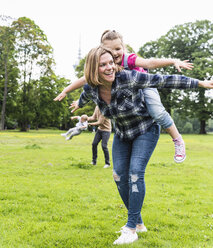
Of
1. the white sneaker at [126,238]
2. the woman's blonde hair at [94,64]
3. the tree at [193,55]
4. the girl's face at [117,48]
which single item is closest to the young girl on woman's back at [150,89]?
the girl's face at [117,48]

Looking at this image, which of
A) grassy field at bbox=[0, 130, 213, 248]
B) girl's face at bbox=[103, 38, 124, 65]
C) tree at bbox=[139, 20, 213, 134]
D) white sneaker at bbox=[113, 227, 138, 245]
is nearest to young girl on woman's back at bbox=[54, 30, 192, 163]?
girl's face at bbox=[103, 38, 124, 65]

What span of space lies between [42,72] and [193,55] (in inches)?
A: 932

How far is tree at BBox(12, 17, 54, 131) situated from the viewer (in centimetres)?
4034

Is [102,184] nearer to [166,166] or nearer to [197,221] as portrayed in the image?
[197,221]

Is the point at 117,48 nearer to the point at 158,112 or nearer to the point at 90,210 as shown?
the point at 158,112

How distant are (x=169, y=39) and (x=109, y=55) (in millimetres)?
51519

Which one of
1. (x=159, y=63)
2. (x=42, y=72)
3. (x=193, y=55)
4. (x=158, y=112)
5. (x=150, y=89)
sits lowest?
(x=158, y=112)

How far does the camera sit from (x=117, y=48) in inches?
146

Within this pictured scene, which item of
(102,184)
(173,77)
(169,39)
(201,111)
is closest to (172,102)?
(201,111)

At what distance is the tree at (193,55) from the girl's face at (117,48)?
41.0m

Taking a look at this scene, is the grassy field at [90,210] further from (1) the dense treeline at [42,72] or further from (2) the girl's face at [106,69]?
(1) the dense treeline at [42,72]

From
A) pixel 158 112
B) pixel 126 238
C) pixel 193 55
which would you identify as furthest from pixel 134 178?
pixel 193 55

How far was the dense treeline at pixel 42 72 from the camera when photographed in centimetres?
4047

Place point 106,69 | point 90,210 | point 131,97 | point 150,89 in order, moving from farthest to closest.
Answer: point 90,210 → point 150,89 → point 131,97 → point 106,69
